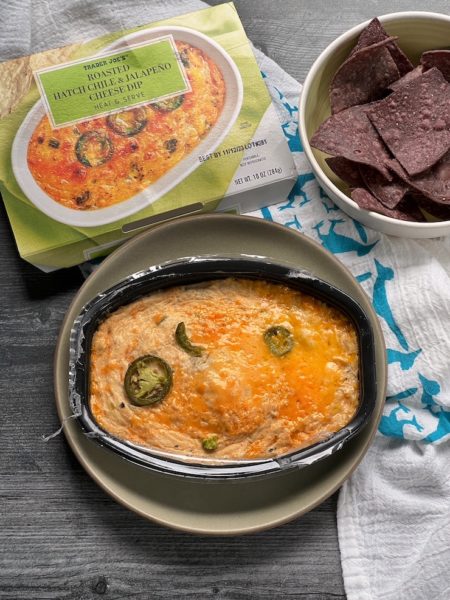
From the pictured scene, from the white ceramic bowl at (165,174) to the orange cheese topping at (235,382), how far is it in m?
0.33

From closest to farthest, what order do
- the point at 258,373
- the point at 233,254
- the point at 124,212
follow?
the point at 258,373 → the point at 233,254 → the point at 124,212

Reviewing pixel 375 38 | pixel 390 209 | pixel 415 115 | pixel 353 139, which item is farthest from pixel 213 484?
pixel 375 38

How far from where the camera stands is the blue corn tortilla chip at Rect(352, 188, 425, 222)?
1495mm

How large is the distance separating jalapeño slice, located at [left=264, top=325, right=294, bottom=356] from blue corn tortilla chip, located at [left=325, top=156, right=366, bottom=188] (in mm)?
393

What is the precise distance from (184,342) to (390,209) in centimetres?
55

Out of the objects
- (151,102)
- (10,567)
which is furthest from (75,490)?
(151,102)

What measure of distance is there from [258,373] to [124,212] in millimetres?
548

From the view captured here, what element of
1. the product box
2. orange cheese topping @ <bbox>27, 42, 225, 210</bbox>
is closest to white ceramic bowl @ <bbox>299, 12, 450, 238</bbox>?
the product box

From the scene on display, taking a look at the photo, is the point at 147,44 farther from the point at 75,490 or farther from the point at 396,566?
the point at 396,566

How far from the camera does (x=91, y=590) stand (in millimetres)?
1624

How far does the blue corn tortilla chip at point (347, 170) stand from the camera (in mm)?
1545

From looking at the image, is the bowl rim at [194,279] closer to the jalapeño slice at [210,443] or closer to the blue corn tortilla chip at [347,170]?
the jalapeño slice at [210,443]

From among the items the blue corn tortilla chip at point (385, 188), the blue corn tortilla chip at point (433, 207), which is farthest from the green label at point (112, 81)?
the blue corn tortilla chip at point (433, 207)

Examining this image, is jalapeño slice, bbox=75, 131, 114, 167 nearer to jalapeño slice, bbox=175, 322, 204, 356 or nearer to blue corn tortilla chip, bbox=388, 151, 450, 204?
jalapeño slice, bbox=175, 322, 204, 356
